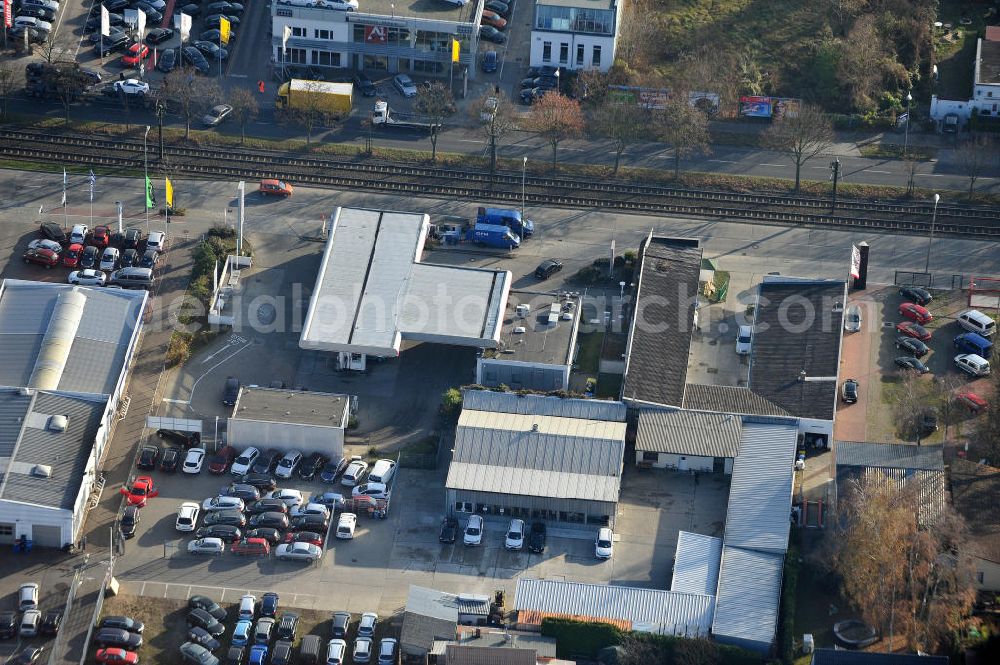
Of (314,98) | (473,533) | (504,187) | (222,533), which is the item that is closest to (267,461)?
(222,533)

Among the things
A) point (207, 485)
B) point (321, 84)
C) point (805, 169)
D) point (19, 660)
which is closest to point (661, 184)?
point (805, 169)

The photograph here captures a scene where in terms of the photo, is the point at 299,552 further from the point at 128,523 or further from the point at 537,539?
the point at 537,539

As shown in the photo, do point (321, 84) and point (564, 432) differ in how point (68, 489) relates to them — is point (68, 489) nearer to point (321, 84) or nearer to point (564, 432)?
point (564, 432)

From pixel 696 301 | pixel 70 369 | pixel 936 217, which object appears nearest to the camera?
pixel 70 369

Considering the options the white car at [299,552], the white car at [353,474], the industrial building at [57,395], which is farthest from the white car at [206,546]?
the white car at [353,474]

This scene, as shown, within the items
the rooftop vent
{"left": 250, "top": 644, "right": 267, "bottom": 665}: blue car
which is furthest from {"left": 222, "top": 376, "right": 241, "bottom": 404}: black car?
{"left": 250, "top": 644, "right": 267, "bottom": 665}: blue car

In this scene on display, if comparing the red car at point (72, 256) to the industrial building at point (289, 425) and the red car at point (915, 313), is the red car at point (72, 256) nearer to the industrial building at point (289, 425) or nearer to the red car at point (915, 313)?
the industrial building at point (289, 425)
